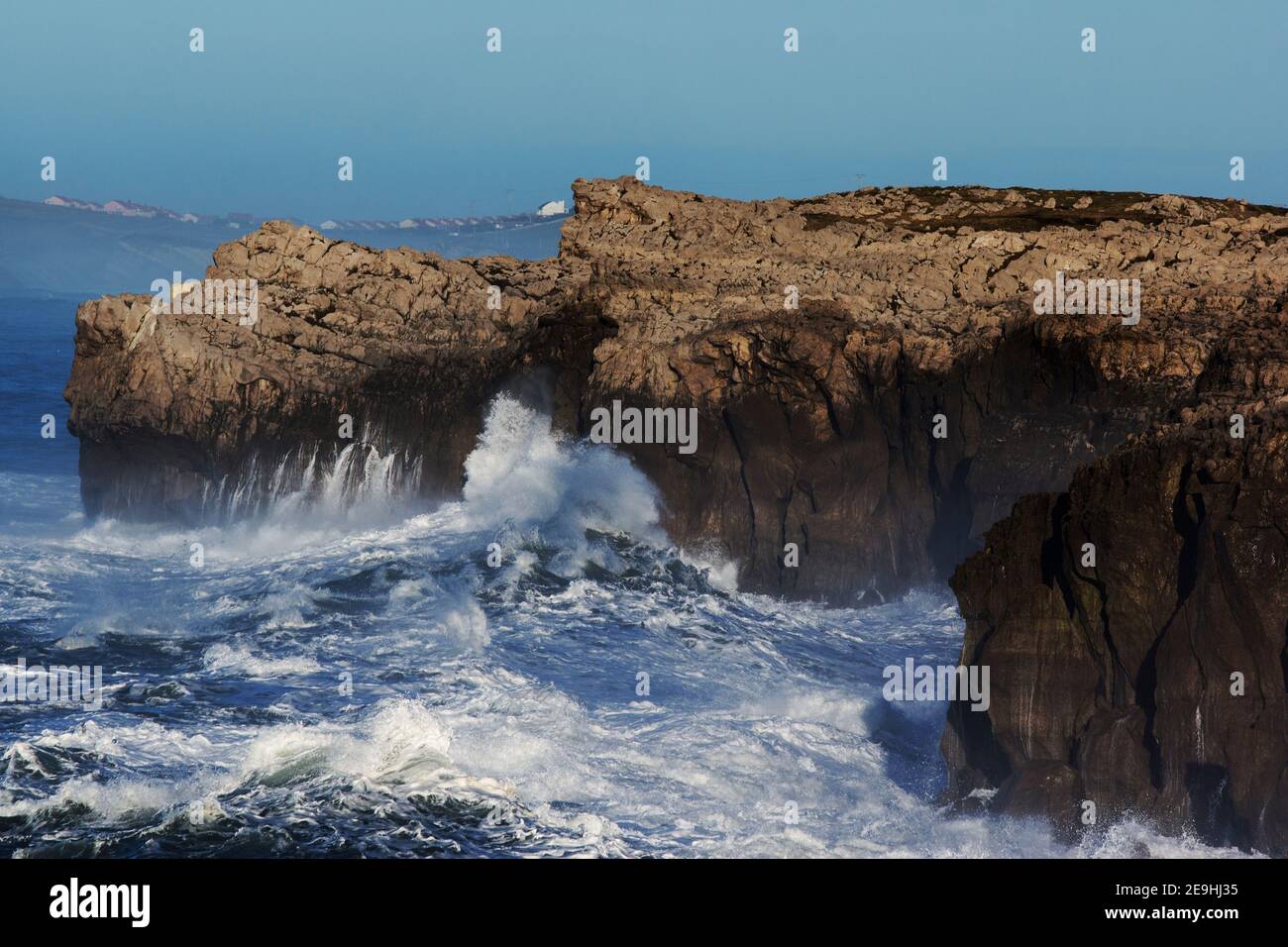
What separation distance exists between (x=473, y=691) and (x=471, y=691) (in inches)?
1.4

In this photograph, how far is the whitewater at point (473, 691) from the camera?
24.4 meters

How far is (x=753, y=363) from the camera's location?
42219mm

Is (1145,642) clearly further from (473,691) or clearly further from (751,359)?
(751,359)
